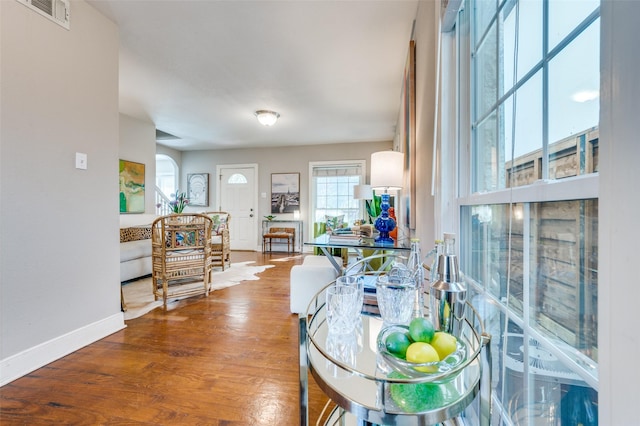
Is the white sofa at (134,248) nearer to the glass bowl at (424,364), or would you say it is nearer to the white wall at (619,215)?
the glass bowl at (424,364)

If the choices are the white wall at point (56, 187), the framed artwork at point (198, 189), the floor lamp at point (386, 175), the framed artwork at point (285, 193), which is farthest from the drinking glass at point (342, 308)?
the framed artwork at point (198, 189)

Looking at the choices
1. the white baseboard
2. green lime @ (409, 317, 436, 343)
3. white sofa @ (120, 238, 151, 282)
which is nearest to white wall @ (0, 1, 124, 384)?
the white baseboard

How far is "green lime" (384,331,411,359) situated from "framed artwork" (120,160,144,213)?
202 inches

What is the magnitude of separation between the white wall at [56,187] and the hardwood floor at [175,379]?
248mm

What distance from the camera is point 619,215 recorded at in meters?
0.35

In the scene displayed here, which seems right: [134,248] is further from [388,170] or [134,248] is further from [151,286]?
[388,170]

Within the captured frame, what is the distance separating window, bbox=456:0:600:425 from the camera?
0.49m

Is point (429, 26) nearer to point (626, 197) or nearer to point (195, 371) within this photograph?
point (626, 197)

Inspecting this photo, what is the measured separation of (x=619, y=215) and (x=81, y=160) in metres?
2.66

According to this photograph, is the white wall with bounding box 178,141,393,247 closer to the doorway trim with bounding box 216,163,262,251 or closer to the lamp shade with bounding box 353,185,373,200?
the doorway trim with bounding box 216,163,262,251

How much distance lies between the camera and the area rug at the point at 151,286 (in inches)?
105

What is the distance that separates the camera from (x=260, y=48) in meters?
2.64

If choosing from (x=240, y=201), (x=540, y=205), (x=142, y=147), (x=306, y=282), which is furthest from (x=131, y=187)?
(x=540, y=205)

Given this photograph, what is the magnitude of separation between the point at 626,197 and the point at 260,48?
2.94m
